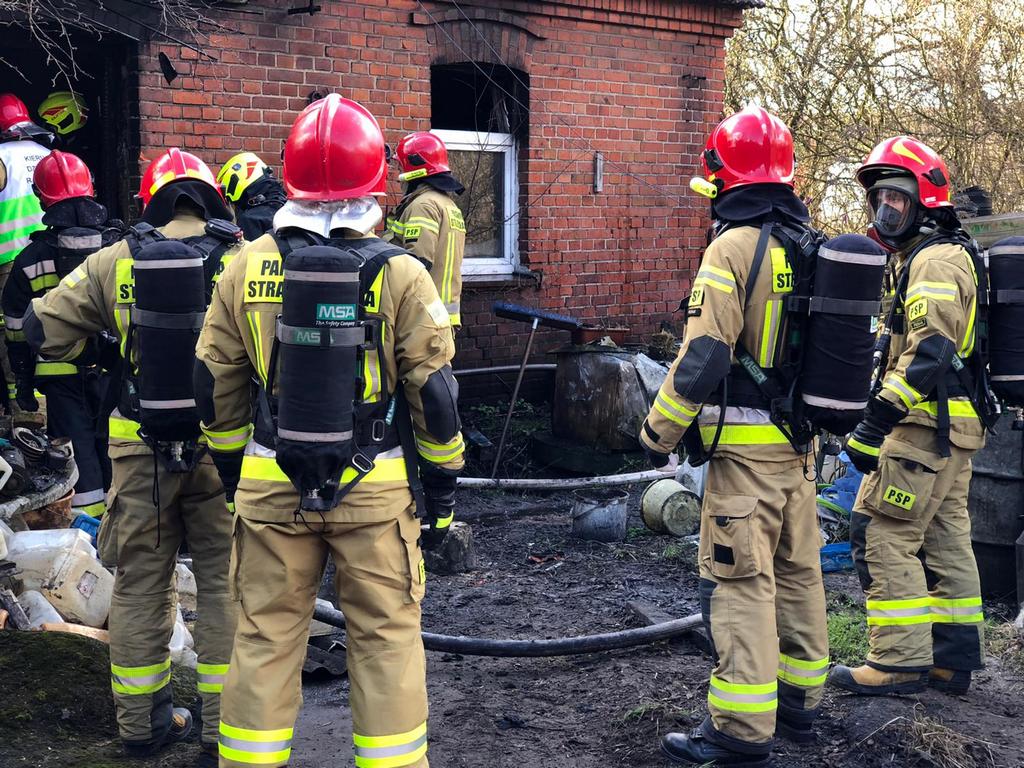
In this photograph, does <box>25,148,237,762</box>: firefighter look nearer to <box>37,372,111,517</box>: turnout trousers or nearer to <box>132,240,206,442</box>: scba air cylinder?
<box>132,240,206,442</box>: scba air cylinder

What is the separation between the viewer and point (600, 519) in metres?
6.80

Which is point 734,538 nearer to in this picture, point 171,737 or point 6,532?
point 171,737

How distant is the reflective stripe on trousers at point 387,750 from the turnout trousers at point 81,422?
362cm

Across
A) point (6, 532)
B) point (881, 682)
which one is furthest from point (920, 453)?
point (6, 532)

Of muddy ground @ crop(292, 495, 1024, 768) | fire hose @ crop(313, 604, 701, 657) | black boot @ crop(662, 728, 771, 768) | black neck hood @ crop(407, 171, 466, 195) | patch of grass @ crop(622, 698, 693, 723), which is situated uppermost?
black neck hood @ crop(407, 171, 466, 195)

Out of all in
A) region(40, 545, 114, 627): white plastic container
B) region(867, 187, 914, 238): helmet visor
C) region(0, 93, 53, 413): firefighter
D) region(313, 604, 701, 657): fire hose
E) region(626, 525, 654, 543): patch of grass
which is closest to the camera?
region(313, 604, 701, 657): fire hose

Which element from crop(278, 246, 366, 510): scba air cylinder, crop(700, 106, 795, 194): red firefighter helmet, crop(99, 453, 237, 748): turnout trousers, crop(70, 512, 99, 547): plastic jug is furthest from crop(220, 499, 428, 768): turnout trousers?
crop(70, 512, 99, 547): plastic jug

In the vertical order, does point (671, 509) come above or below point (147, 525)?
below

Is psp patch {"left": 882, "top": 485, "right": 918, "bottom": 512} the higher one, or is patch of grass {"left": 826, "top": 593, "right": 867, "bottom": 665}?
psp patch {"left": 882, "top": 485, "right": 918, "bottom": 512}

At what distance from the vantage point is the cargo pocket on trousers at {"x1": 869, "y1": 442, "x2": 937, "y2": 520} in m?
4.56

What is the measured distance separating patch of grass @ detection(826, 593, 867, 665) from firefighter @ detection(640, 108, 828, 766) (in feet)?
3.55

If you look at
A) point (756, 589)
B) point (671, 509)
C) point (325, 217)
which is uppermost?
Result: point (325, 217)

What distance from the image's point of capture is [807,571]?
4.02m

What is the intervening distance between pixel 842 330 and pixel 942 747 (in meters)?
1.64
